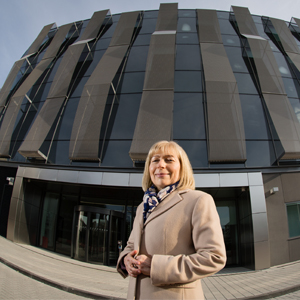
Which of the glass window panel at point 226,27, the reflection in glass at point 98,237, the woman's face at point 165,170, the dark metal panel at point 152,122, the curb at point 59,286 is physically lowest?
the curb at point 59,286

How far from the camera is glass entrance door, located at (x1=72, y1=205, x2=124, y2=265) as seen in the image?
29.1 ft

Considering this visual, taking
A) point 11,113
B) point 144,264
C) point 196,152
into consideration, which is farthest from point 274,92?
point 11,113

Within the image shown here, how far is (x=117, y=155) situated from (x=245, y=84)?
26.5 ft

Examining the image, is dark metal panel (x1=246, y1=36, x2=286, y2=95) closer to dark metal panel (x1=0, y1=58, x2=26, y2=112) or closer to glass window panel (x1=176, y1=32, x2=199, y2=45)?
glass window panel (x1=176, y1=32, x2=199, y2=45)

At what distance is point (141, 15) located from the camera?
1402cm

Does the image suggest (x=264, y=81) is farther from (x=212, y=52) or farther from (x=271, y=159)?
(x=271, y=159)

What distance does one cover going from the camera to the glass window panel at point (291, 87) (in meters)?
11.1

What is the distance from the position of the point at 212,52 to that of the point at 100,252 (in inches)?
471

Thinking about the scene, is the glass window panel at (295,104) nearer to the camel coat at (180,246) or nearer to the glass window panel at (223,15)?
the glass window panel at (223,15)

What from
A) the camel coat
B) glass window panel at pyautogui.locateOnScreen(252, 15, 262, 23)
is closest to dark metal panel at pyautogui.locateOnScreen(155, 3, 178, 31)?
glass window panel at pyautogui.locateOnScreen(252, 15, 262, 23)

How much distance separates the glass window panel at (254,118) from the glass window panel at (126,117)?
5637 millimetres

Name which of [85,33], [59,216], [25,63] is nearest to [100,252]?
[59,216]

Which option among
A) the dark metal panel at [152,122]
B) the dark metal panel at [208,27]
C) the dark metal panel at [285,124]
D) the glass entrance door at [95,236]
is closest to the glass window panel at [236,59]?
the dark metal panel at [208,27]

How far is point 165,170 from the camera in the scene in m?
1.55
